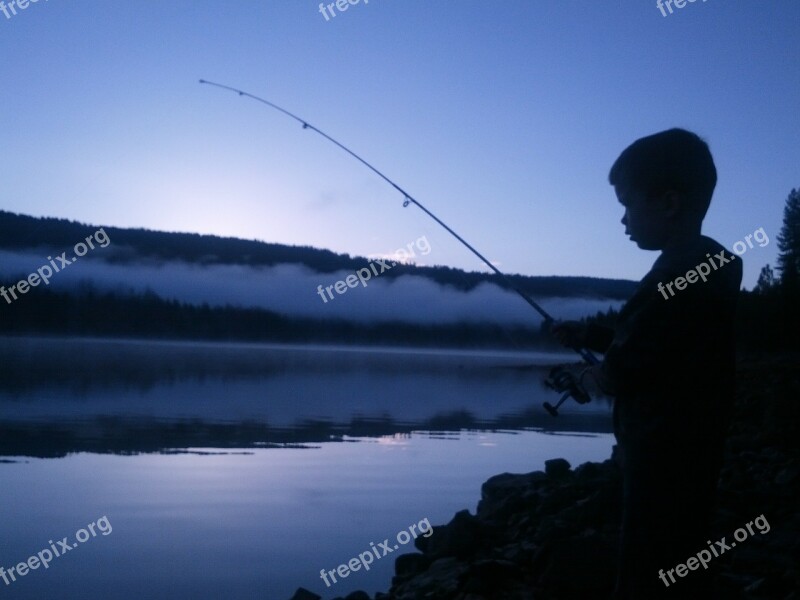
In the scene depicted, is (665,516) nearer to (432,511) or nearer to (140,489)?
(432,511)

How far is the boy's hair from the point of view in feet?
8.23

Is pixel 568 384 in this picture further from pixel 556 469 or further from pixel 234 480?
pixel 234 480

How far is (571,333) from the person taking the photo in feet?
9.39

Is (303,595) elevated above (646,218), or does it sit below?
below

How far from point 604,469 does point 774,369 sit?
1578cm

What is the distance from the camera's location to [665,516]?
2312 mm

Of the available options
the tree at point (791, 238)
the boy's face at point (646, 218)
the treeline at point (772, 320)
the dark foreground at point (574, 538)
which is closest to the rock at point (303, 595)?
the dark foreground at point (574, 538)

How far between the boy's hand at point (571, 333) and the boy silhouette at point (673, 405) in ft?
1.36

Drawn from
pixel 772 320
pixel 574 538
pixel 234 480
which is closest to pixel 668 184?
pixel 574 538

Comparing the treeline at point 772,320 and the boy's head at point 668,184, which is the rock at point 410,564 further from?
the treeline at point 772,320

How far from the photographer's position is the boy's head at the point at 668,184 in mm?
2516

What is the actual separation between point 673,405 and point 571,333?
24.1 inches

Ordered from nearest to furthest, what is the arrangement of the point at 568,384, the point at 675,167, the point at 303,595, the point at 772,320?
the point at 675,167
the point at 568,384
the point at 303,595
the point at 772,320

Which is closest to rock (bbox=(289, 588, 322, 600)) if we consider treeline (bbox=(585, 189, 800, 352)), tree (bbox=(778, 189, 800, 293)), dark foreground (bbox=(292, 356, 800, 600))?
dark foreground (bbox=(292, 356, 800, 600))
